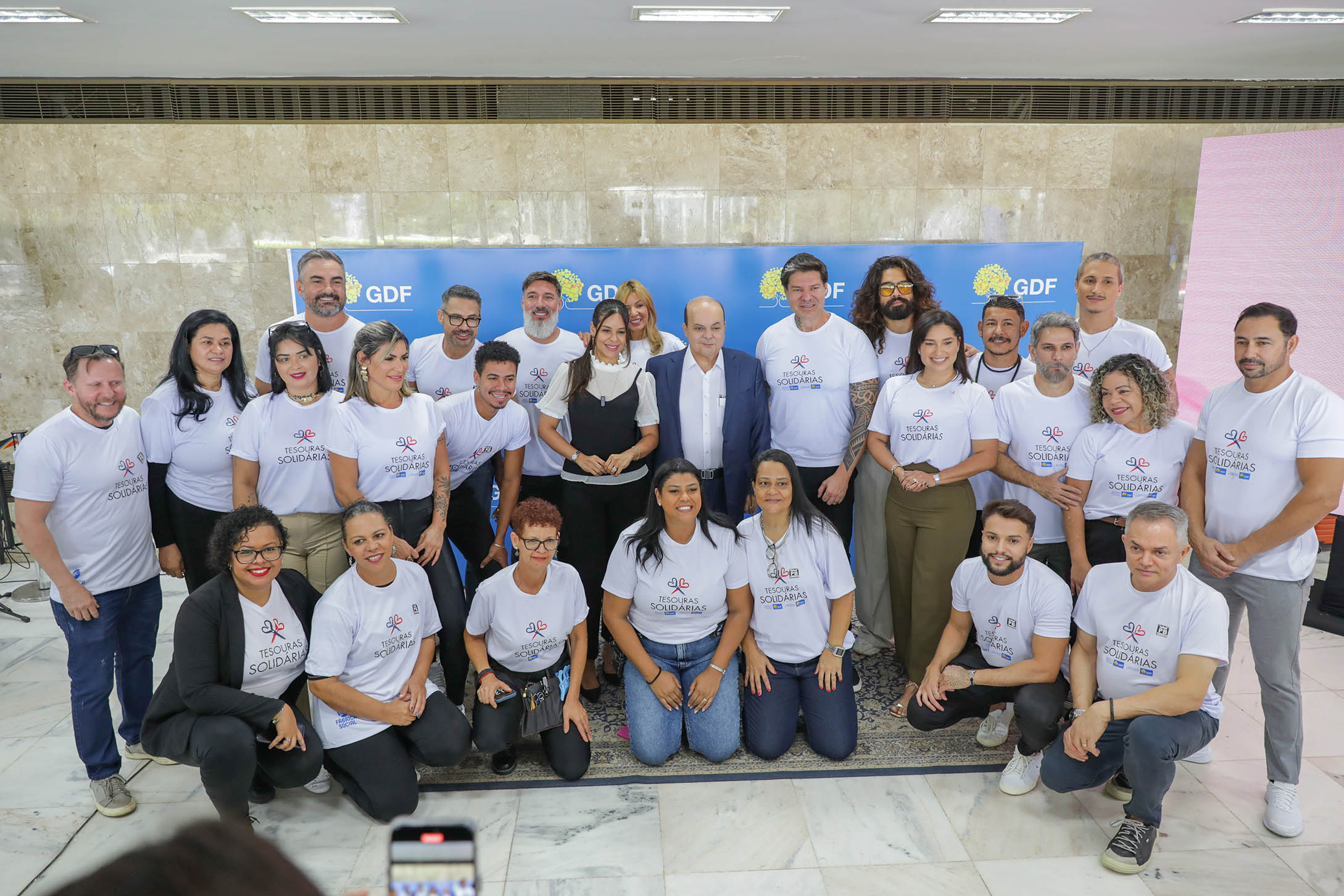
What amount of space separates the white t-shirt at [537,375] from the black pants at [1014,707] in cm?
196

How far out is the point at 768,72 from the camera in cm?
562

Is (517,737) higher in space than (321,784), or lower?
higher

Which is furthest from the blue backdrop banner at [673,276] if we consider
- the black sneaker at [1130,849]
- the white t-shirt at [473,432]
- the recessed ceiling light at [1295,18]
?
the black sneaker at [1130,849]

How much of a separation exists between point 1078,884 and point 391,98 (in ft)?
18.9

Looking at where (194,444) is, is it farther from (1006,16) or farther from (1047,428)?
(1006,16)

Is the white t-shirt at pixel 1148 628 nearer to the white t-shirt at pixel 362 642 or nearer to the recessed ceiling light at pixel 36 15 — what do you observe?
the white t-shirt at pixel 362 642

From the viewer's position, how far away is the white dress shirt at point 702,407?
379cm

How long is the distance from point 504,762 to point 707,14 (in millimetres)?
3580

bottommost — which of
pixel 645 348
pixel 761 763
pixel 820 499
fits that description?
pixel 761 763

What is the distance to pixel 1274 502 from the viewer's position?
289cm

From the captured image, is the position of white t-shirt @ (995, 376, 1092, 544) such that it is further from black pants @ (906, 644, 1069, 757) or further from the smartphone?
the smartphone

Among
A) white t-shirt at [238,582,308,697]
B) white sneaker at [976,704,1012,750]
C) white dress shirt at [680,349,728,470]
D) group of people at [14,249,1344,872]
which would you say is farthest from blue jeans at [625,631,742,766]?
white t-shirt at [238,582,308,697]

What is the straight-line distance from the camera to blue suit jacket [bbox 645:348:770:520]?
12.4 feet

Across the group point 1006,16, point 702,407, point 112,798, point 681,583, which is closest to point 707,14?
point 1006,16
